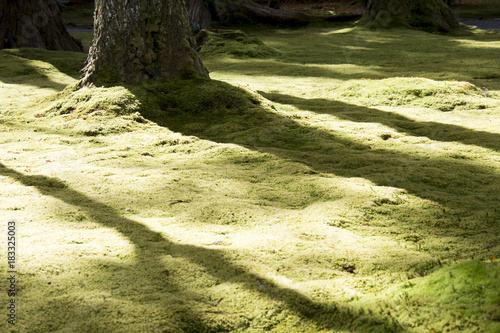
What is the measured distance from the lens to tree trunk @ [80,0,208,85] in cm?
620

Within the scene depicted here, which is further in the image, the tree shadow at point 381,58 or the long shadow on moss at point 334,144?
the tree shadow at point 381,58

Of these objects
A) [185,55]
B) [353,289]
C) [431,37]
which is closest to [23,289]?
[353,289]

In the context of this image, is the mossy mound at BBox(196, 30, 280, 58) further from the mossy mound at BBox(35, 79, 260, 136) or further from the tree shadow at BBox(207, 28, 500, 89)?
the mossy mound at BBox(35, 79, 260, 136)

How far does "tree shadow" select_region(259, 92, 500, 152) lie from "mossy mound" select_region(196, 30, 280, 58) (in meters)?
→ 5.48

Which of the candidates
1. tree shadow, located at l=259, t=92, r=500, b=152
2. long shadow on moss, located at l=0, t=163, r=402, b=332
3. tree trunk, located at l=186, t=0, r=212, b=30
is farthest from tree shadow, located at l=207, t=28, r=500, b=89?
long shadow on moss, located at l=0, t=163, r=402, b=332

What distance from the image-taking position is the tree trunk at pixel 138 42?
620 centimetres

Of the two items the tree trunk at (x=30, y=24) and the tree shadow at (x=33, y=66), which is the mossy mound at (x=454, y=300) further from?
the tree trunk at (x=30, y=24)

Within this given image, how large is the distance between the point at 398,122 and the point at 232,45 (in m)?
8.18

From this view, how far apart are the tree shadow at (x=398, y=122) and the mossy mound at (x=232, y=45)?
18.0 ft

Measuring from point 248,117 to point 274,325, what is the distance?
419cm

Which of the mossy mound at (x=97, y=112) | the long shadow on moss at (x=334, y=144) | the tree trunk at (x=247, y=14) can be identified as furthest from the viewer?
the tree trunk at (x=247, y=14)

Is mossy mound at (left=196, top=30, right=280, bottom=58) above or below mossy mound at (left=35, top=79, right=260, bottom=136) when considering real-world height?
above

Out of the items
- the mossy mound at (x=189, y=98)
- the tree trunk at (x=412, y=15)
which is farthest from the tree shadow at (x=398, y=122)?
the tree trunk at (x=412, y=15)

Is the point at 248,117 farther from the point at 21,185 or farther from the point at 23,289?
the point at 23,289
